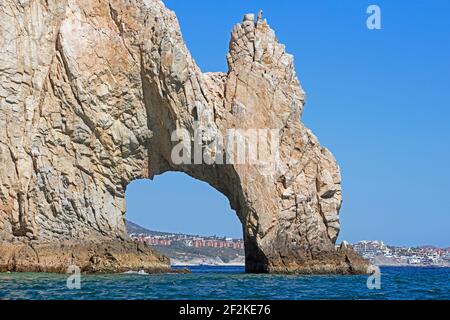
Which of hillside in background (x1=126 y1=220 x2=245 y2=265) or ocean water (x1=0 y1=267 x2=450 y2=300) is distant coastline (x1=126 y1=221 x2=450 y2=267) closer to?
hillside in background (x1=126 y1=220 x2=245 y2=265)

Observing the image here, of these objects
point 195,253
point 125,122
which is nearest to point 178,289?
point 125,122

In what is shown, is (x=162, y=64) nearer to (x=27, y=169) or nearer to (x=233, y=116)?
(x=233, y=116)

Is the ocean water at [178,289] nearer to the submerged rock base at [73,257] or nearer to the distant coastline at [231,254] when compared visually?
the submerged rock base at [73,257]

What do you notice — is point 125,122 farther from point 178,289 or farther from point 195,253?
point 195,253

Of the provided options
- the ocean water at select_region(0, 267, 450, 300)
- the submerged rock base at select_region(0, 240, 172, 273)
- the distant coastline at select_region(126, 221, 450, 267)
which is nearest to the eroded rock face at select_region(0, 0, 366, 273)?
the submerged rock base at select_region(0, 240, 172, 273)

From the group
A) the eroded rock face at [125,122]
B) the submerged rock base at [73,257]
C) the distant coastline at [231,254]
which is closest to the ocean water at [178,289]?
the submerged rock base at [73,257]
